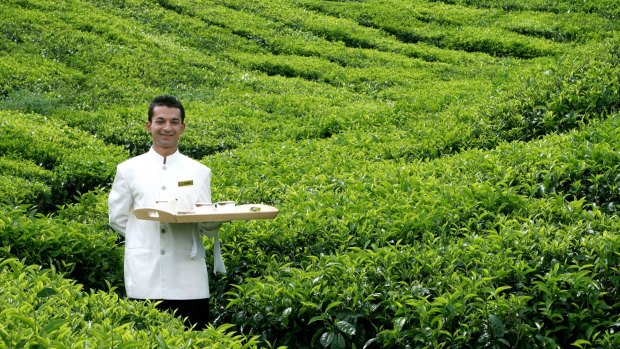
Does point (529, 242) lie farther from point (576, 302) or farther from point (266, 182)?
point (266, 182)

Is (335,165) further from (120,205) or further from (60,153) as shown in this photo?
(120,205)

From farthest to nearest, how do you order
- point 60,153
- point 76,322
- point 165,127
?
1. point 60,153
2. point 165,127
3. point 76,322

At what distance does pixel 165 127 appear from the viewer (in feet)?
19.5

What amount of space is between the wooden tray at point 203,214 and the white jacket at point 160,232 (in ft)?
0.56

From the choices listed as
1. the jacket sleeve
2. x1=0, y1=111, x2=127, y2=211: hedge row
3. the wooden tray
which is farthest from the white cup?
x1=0, y1=111, x2=127, y2=211: hedge row

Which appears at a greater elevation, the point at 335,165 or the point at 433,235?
the point at 433,235

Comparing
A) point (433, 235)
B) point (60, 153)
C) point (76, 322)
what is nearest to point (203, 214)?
point (76, 322)

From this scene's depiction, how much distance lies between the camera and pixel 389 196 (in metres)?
7.72

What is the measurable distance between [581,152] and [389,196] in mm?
1803

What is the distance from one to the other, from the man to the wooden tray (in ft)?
0.43

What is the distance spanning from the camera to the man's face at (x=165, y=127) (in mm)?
5938

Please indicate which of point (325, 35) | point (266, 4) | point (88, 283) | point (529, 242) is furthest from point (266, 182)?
point (266, 4)

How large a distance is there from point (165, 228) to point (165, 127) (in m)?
0.68

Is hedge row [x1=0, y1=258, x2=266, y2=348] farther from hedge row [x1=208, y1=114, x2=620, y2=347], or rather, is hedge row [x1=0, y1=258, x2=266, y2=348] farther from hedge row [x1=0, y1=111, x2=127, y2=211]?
hedge row [x1=0, y1=111, x2=127, y2=211]
